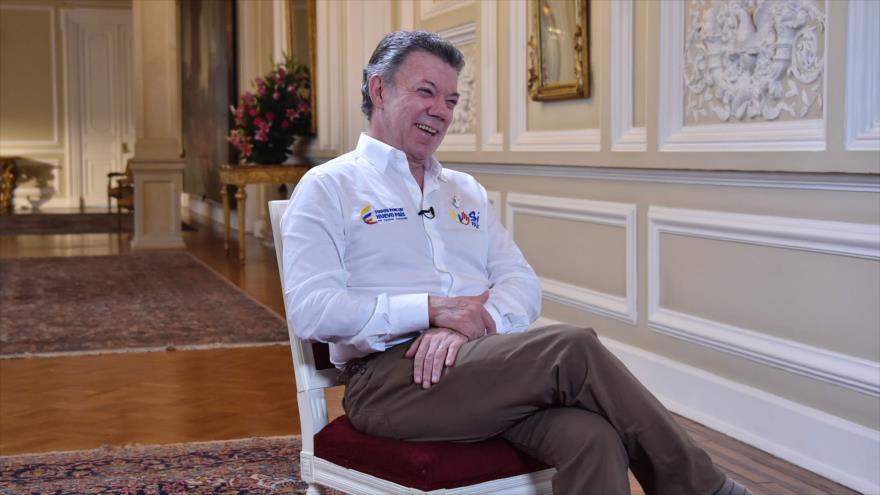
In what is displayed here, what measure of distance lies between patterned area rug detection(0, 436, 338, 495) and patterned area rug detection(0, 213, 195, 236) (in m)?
10.5

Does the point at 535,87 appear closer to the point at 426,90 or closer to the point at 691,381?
the point at 691,381

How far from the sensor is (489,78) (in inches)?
235

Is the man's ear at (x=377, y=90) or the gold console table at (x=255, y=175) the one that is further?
the gold console table at (x=255, y=175)

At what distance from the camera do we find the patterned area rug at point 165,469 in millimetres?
3283

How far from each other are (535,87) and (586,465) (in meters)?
3.74

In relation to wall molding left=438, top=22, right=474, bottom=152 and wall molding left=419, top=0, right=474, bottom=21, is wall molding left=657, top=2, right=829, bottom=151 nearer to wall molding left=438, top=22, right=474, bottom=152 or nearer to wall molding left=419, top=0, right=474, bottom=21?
wall molding left=438, top=22, right=474, bottom=152

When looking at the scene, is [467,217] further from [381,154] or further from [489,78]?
[489,78]

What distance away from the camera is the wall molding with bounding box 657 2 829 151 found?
3.60 meters

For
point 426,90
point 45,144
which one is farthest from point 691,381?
point 45,144

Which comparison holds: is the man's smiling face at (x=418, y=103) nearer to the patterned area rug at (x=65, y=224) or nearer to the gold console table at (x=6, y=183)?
the patterned area rug at (x=65, y=224)

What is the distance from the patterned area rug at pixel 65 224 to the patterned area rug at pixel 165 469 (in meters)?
→ 10.5

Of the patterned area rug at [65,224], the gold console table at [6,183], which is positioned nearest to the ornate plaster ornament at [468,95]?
the patterned area rug at [65,224]

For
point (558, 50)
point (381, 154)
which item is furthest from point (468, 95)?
point (381, 154)

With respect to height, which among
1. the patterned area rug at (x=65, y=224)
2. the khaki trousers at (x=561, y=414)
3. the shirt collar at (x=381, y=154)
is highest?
the shirt collar at (x=381, y=154)
